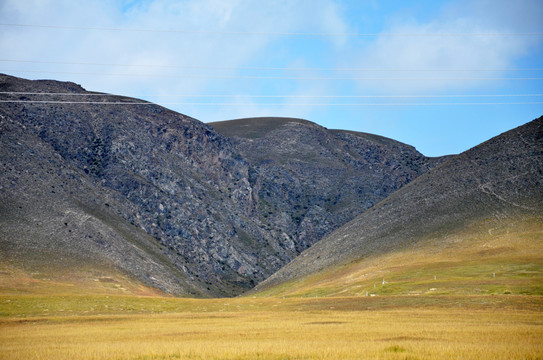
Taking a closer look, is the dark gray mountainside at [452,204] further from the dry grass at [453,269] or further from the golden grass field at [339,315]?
the golden grass field at [339,315]

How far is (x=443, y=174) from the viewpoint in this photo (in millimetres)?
135250

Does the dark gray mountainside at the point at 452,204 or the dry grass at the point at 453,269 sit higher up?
the dark gray mountainside at the point at 452,204

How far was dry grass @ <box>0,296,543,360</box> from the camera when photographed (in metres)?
29.6

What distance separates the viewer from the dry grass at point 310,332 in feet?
97.1

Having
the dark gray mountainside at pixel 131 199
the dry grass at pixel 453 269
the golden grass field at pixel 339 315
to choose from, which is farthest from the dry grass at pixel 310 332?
the dark gray mountainside at pixel 131 199

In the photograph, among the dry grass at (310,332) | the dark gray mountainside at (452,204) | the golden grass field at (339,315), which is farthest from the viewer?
the dark gray mountainside at (452,204)

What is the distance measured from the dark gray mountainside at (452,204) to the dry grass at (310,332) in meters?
49.4

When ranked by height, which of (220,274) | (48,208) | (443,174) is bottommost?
(220,274)

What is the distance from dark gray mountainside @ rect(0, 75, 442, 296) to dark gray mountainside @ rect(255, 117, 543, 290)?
24.9 m

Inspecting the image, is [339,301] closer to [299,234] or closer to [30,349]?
[30,349]

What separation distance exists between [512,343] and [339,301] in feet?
133

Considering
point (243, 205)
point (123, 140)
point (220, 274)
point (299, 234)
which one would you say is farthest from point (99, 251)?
point (299, 234)

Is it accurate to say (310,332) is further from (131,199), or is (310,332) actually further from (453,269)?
(131,199)

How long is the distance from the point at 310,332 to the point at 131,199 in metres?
122
